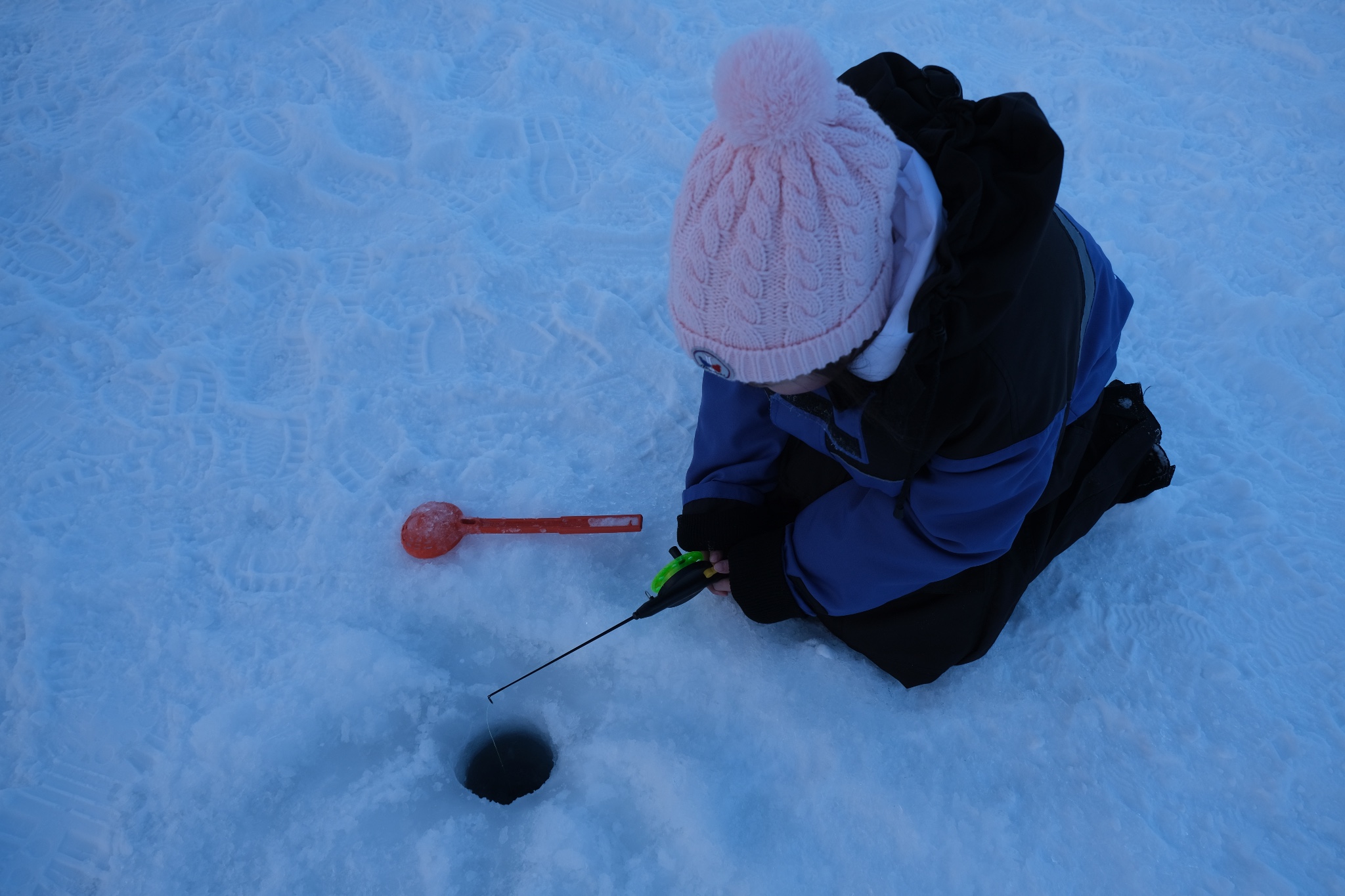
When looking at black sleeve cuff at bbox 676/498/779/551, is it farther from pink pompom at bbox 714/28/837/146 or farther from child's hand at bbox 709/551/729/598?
pink pompom at bbox 714/28/837/146

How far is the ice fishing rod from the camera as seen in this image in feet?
5.35

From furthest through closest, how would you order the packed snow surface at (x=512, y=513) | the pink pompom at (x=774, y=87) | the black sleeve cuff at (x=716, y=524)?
the black sleeve cuff at (x=716, y=524)
the packed snow surface at (x=512, y=513)
the pink pompom at (x=774, y=87)

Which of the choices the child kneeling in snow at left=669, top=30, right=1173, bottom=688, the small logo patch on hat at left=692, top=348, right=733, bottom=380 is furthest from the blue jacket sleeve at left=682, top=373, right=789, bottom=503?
the small logo patch on hat at left=692, top=348, right=733, bottom=380

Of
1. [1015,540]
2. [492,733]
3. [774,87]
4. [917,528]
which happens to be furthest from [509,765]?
[774,87]

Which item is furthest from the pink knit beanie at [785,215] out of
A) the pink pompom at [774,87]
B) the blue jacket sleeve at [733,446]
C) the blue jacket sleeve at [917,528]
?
the blue jacket sleeve at [733,446]

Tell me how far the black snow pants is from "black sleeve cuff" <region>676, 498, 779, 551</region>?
0.13 metres

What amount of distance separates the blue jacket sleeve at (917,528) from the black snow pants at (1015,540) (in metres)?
0.07

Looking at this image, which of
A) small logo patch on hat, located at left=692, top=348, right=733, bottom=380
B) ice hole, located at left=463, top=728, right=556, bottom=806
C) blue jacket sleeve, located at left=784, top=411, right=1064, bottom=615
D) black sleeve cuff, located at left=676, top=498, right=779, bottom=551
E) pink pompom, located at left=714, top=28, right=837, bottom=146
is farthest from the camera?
black sleeve cuff, located at left=676, top=498, right=779, bottom=551

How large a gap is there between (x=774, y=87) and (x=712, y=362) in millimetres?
370

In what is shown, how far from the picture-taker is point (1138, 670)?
1.68m

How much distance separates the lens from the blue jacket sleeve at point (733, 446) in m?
1.71

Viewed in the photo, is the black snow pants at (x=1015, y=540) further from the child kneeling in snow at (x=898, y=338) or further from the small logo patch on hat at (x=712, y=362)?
the small logo patch on hat at (x=712, y=362)

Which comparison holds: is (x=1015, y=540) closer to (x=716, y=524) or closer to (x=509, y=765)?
(x=716, y=524)

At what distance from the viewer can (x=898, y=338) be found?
1080 mm
